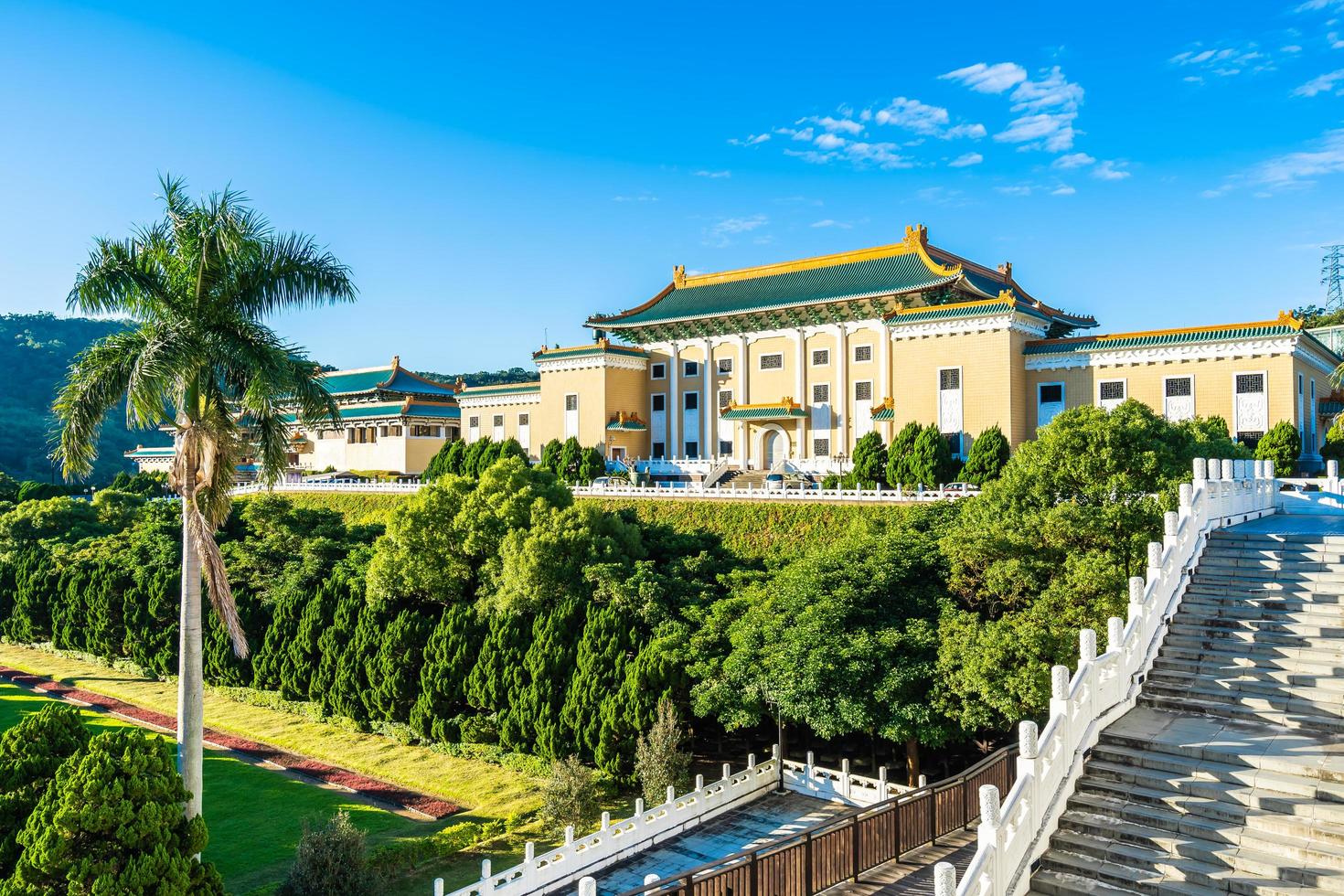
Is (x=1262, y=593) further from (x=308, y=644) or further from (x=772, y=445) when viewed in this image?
(x=772, y=445)

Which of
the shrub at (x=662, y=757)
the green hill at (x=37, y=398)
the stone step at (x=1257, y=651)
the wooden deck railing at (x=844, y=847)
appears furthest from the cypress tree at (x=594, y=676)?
the green hill at (x=37, y=398)

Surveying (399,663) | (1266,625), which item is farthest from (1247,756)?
(399,663)

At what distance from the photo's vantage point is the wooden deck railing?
899cm

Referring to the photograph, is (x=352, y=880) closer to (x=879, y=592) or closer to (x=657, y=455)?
(x=879, y=592)

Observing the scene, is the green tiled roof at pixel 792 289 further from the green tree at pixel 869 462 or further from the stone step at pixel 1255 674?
the stone step at pixel 1255 674

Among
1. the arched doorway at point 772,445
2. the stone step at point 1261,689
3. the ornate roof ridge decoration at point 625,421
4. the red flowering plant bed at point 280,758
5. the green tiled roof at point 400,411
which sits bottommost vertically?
the red flowering plant bed at point 280,758

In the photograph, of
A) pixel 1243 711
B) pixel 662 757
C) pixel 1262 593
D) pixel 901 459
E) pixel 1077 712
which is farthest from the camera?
pixel 901 459

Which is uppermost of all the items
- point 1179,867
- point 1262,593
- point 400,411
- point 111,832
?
point 400,411

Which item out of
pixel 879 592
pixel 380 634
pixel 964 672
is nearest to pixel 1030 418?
pixel 879 592

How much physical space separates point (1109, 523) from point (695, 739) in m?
9.73

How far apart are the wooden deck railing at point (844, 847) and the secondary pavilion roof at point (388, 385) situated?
42.2 metres

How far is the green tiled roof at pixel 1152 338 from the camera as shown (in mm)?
25703

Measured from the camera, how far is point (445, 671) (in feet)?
67.6

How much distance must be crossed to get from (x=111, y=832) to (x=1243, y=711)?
10.4m
